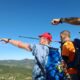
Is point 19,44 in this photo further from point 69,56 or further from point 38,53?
point 69,56

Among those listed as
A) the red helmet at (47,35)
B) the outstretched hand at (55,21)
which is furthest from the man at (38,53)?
the outstretched hand at (55,21)

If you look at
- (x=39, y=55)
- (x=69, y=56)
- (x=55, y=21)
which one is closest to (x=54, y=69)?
(x=39, y=55)

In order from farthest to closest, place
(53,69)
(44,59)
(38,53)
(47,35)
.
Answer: (47,35)
(38,53)
(44,59)
(53,69)

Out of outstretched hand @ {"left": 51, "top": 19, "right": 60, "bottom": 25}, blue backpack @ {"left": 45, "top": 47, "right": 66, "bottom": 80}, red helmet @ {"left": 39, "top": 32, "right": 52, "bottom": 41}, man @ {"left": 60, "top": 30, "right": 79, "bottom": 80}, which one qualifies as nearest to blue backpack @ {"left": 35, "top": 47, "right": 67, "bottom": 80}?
blue backpack @ {"left": 45, "top": 47, "right": 66, "bottom": 80}

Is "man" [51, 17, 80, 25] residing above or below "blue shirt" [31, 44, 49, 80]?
above

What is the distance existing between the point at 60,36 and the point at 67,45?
1.33 metres

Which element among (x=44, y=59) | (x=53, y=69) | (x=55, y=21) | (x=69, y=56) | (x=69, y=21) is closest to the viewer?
(x=69, y=21)

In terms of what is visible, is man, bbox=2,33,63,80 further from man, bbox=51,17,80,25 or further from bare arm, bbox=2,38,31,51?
man, bbox=51,17,80,25

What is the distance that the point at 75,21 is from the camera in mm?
8188

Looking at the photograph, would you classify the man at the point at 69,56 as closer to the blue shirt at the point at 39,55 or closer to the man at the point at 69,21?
the blue shirt at the point at 39,55

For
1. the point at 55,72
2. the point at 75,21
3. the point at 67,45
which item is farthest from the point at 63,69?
the point at 75,21

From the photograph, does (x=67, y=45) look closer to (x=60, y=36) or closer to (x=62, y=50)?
(x=62, y=50)

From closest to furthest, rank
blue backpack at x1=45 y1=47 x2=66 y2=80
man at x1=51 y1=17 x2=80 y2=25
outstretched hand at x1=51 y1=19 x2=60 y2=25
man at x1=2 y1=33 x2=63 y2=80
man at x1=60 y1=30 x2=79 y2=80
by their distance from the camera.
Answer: man at x1=51 y1=17 x2=80 y2=25, outstretched hand at x1=51 y1=19 x2=60 y2=25, man at x1=60 y1=30 x2=79 y2=80, blue backpack at x1=45 y1=47 x2=66 y2=80, man at x1=2 y1=33 x2=63 y2=80

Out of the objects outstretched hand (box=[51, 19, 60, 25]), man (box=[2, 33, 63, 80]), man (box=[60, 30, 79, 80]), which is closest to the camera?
outstretched hand (box=[51, 19, 60, 25])
